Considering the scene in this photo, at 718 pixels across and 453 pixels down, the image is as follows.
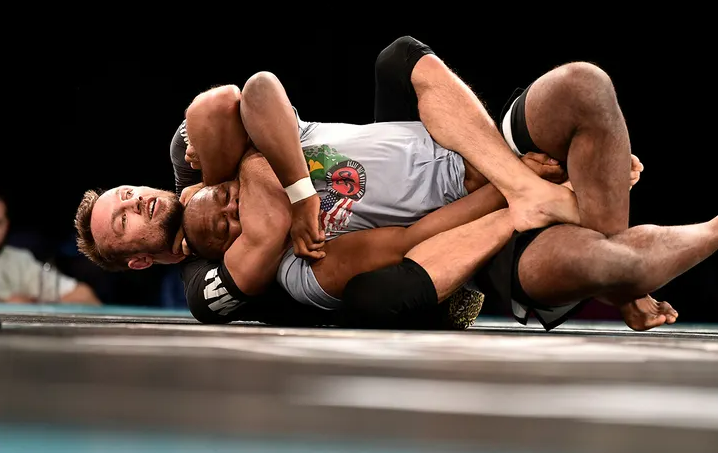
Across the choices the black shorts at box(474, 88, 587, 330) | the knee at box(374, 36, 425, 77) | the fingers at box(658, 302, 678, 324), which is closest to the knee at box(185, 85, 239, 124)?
the knee at box(374, 36, 425, 77)

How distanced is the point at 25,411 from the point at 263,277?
679 mm

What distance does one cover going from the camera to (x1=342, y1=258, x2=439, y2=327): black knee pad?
1035 mm

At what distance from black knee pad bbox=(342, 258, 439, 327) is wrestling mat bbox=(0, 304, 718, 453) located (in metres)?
0.45

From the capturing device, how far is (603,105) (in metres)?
1.00

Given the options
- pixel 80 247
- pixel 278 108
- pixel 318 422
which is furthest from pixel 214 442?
pixel 80 247

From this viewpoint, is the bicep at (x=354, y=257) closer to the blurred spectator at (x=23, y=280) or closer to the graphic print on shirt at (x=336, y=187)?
the graphic print on shirt at (x=336, y=187)

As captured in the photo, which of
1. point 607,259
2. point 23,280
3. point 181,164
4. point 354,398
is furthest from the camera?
point 23,280

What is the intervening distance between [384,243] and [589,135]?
13.4 inches

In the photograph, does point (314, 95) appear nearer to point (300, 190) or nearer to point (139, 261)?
point (139, 261)

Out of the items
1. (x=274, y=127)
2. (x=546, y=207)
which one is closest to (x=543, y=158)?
(x=546, y=207)

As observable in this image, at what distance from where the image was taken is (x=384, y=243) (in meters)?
1.14

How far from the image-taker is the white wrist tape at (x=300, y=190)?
3.50 feet

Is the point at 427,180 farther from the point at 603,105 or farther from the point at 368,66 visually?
the point at 368,66

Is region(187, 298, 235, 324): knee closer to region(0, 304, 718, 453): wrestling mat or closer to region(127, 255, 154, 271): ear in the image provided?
region(127, 255, 154, 271): ear
